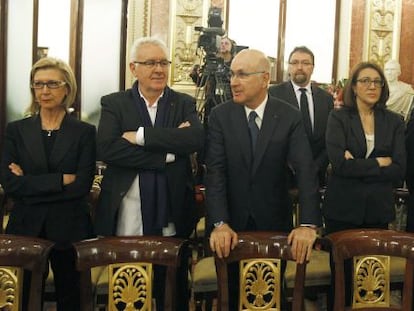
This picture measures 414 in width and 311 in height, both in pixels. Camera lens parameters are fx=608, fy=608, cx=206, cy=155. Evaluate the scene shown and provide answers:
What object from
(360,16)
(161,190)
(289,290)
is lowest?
(289,290)

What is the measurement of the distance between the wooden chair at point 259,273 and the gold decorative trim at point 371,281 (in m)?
0.17

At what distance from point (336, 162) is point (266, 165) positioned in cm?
55

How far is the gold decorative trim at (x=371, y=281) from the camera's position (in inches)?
69.9

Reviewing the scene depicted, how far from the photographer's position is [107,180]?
2.22 metres

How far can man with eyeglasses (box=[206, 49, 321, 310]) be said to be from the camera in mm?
2119

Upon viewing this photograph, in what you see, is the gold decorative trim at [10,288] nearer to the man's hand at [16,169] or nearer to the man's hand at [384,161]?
the man's hand at [16,169]

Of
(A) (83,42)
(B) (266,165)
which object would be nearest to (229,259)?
(B) (266,165)

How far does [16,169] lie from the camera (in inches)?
86.1

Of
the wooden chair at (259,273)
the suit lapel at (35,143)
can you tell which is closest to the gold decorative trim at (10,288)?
the wooden chair at (259,273)

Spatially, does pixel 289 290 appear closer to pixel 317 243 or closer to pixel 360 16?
pixel 317 243

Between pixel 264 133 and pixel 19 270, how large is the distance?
964mm

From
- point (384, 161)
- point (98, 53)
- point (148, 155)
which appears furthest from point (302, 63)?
point (98, 53)

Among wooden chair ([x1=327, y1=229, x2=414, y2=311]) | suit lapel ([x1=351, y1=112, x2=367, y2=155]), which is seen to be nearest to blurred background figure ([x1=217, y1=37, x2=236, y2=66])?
suit lapel ([x1=351, y1=112, x2=367, y2=155])

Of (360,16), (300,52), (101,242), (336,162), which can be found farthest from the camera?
(360,16)
